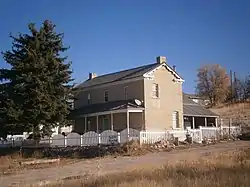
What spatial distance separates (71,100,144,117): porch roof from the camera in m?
35.1

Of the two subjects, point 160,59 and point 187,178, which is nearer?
point 187,178

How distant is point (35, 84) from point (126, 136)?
10.4m

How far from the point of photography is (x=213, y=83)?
86812 mm

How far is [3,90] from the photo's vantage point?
116 ft

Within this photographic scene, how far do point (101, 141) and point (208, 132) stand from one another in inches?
372

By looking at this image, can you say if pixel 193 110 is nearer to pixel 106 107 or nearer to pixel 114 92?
pixel 114 92

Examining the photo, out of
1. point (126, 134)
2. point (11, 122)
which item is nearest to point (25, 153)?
point (11, 122)

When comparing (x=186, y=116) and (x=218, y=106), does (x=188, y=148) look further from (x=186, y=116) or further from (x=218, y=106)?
(x=218, y=106)

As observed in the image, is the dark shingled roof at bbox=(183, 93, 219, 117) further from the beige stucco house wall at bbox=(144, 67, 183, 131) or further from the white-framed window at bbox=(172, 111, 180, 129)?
the beige stucco house wall at bbox=(144, 67, 183, 131)

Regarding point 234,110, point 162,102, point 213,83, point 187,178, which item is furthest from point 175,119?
point 213,83

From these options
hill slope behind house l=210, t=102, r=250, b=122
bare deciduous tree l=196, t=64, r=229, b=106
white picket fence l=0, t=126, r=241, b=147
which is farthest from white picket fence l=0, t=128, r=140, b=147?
bare deciduous tree l=196, t=64, r=229, b=106

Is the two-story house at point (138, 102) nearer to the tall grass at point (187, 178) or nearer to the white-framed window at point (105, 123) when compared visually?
the white-framed window at point (105, 123)

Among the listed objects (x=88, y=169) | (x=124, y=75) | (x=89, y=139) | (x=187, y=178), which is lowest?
(x=88, y=169)

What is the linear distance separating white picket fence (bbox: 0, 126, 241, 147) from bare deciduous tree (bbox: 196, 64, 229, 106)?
159ft
